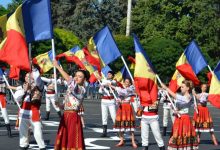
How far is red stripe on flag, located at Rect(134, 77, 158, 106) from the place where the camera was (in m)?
12.6

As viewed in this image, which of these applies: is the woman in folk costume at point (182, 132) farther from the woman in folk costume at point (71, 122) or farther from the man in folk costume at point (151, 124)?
the woman in folk costume at point (71, 122)

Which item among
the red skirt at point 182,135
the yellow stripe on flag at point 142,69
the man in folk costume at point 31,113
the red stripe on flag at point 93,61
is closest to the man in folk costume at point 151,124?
the red skirt at point 182,135

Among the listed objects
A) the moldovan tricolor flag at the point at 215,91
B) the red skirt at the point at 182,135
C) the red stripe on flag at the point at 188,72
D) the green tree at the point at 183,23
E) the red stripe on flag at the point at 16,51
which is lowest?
the red skirt at the point at 182,135

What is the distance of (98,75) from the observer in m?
17.1

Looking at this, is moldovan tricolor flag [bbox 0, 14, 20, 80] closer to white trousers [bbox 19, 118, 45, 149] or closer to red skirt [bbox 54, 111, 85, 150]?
white trousers [bbox 19, 118, 45, 149]

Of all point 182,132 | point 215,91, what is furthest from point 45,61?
point 182,132

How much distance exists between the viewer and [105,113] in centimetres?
1675

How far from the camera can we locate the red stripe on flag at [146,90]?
41.5 ft

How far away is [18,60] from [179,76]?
568 centimetres

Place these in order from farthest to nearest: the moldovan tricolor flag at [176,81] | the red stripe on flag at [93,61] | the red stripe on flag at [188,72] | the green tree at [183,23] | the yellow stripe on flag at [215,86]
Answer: the green tree at [183,23] → the red stripe on flag at [93,61] → the moldovan tricolor flag at [176,81] → the red stripe on flag at [188,72] → the yellow stripe on flag at [215,86]

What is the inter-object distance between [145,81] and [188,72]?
1765mm

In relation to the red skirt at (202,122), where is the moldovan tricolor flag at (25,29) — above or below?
above

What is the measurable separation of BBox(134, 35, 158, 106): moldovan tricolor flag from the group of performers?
270 millimetres

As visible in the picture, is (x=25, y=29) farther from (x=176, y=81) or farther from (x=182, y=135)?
(x=176, y=81)
